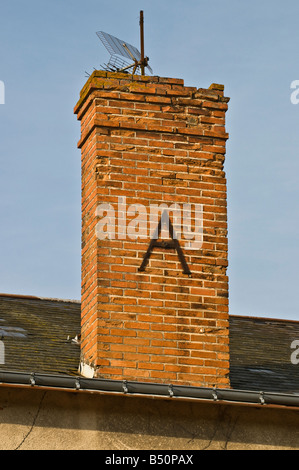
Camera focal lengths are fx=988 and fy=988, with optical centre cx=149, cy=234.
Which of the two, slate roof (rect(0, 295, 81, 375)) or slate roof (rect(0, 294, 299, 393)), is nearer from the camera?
slate roof (rect(0, 295, 81, 375))

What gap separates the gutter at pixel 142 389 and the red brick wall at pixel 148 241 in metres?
0.59

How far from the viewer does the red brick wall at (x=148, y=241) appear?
872 centimetres

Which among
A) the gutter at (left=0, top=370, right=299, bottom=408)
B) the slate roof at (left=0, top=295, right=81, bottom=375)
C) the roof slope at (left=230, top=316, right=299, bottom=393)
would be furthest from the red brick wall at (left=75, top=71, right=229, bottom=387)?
the roof slope at (left=230, top=316, right=299, bottom=393)

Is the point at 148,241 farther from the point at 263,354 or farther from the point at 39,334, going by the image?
the point at 263,354

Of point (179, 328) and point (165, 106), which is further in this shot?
point (165, 106)

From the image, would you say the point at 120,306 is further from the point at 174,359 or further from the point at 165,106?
the point at 165,106

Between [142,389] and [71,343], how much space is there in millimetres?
2127

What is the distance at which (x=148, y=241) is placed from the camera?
9.07 m

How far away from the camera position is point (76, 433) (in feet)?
25.7

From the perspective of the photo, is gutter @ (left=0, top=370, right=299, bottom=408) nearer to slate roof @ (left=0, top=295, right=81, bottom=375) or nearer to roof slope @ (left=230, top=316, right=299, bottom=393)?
slate roof @ (left=0, top=295, right=81, bottom=375)

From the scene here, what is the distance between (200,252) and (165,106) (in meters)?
1.50

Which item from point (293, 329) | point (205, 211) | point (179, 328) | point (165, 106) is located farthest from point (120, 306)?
point (293, 329)

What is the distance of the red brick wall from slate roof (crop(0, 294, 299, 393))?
1.58 ft

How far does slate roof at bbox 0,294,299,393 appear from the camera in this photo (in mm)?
9133
